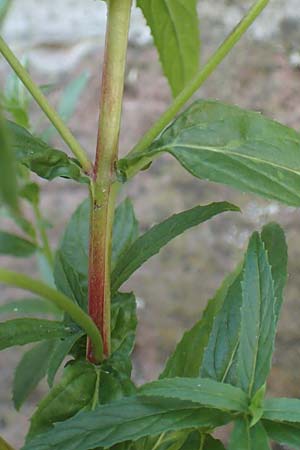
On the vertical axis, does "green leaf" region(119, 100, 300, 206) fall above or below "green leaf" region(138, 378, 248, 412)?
above

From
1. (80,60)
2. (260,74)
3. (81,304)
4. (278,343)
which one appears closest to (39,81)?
(80,60)

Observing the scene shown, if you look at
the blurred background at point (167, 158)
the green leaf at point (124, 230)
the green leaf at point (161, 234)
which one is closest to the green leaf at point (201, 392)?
the green leaf at point (161, 234)

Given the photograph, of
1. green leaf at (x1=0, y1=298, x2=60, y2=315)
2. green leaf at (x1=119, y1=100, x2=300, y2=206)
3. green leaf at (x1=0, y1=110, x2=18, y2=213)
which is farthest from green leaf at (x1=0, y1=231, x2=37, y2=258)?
green leaf at (x1=0, y1=110, x2=18, y2=213)

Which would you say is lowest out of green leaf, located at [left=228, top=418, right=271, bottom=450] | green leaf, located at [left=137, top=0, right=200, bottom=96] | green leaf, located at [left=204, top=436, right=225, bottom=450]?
green leaf, located at [left=204, top=436, right=225, bottom=450]

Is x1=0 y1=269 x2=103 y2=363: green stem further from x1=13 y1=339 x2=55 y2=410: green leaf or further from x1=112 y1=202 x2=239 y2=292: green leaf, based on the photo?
x1=13 y1=339 x2=55 y2=410: green leaf

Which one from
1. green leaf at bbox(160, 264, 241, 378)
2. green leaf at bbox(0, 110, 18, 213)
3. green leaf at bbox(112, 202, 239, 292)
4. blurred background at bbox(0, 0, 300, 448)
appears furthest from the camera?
blurred background at bbox(0, 0, 300, 448)

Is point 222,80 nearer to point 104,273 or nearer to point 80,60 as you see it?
point 80,60

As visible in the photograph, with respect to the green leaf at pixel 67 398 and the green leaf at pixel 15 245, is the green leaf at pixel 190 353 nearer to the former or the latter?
the green leaf at pixel 67 398

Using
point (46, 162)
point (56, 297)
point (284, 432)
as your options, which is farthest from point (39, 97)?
point (284, 432)

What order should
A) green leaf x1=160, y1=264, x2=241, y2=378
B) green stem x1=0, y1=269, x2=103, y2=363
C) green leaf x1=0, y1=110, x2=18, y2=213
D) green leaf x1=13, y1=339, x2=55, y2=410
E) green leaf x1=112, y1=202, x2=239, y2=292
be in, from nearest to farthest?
green leaf x1=0, y1=110, x2=18, y2=213 → green stem x1=0, y1=269, x2=103, y2=363 → green leaf x1=112, y1=202, x2=239, y2=292 → green leaf x1=160, y1=264, x2=241, y2=378 → green leaf x1=13, y1=339, x2=55, y2=410
